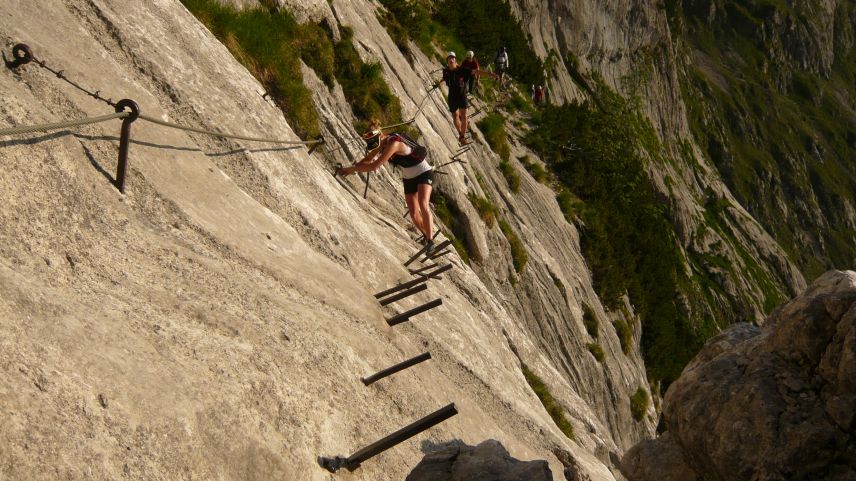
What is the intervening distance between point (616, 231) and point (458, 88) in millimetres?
19597

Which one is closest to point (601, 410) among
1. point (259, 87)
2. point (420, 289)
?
point (420, 289)

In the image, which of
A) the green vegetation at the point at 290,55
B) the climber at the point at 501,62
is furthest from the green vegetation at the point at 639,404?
the climber at the point at 501,62

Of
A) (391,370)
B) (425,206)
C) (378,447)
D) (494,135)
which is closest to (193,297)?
(378,447)

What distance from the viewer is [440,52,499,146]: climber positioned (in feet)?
71.2

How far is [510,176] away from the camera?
28.9 m

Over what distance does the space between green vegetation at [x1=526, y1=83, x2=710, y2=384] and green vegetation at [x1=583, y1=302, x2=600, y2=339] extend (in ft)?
14.4

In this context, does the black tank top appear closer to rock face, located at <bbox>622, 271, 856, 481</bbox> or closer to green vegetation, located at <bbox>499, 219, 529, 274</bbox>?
rock face, located at <bbox>622, 271, 856, 481</bbox>

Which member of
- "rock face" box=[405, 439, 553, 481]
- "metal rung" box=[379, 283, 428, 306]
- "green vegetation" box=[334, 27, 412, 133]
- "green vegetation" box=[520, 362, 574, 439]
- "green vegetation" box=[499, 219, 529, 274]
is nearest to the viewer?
"rock face" box=[405, 439, 553, 481]

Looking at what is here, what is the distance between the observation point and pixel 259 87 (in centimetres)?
1190

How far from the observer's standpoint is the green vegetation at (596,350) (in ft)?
85.0

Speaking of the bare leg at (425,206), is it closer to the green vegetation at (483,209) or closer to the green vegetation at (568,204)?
the green vegetation at (483,209)

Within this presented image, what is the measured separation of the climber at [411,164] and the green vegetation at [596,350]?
13271 millimetres

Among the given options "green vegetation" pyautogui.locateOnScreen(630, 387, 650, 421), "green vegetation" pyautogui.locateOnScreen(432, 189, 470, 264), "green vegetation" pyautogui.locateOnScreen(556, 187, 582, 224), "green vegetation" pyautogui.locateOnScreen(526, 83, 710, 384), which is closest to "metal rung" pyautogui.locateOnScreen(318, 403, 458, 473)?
"green vegetation" pyautogui.locateOnScreen(432, 189, 470, 264)

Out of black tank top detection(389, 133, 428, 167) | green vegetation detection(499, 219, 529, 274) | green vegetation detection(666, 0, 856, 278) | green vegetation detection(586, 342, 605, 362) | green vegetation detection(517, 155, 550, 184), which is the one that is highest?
green vegetation detection(666, 0, 856, 278)
